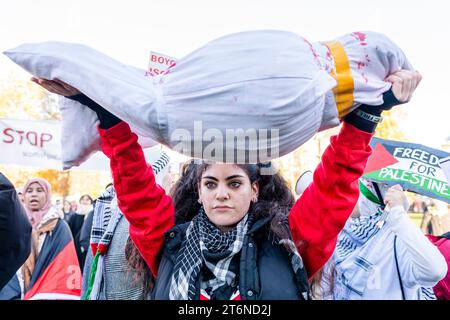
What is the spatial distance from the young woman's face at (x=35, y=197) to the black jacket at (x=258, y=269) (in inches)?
114

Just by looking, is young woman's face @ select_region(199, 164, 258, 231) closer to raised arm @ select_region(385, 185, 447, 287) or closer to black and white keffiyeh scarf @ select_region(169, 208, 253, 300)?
black and white keffiyeh scarf @ select_region(169, 208, 253, 300)

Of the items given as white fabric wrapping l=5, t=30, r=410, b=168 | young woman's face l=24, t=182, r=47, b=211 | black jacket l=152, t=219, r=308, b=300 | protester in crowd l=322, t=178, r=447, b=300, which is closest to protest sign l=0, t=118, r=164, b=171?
young woman's face l=24, t=182, r=47, b=211

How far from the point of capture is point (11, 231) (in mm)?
Answer: 1987

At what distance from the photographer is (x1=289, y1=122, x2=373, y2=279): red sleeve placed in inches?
71.1

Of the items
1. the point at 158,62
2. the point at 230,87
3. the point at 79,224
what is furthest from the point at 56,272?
the point at 79,224

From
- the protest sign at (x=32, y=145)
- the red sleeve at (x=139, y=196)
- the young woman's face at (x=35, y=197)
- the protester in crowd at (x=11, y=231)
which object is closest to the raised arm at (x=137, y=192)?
the red sleeve at (x=139, y=196)

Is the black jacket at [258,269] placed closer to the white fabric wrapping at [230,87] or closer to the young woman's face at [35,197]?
the white fabric wrapping at [230,87]

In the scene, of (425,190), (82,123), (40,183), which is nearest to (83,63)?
(82,123)

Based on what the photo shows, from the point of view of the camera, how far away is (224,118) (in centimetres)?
131

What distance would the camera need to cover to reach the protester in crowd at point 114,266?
2.23 metres

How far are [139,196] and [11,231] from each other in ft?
1.79

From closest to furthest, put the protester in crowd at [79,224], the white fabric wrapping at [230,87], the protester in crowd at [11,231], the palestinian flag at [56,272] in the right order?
the white fabric wrapping at [230,87] < the protester in crowd at [11,231] < the palestinian flag at [56,272] < the protester in crowd at [79,224]
